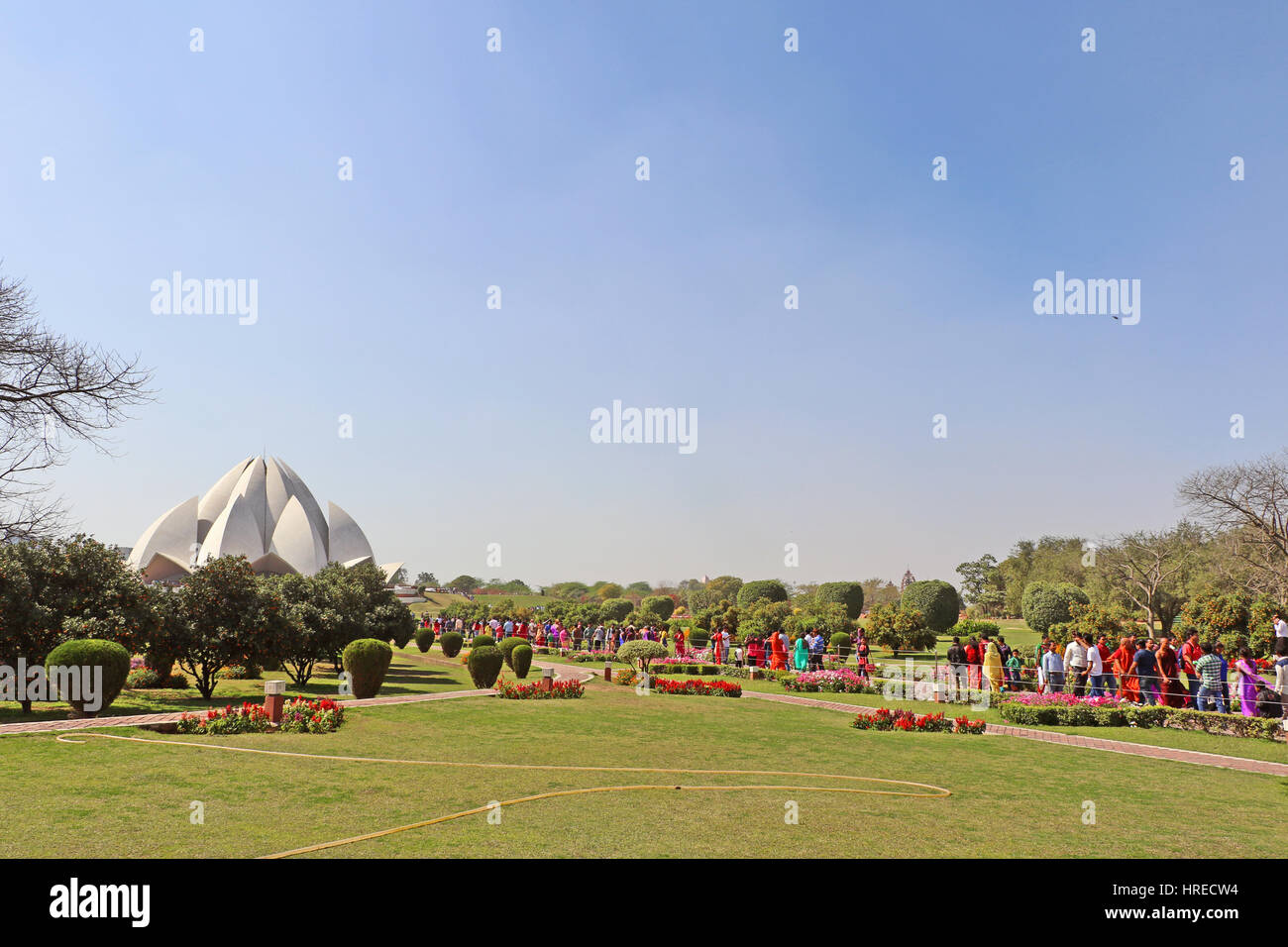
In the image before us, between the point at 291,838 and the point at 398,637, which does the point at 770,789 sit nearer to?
the point at 291,838

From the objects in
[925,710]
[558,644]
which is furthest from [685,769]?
[558,644]

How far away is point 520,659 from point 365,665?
20.6 ft

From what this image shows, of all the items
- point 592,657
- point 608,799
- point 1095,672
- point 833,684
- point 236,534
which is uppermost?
point 236,534

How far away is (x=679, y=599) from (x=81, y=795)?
91927mm

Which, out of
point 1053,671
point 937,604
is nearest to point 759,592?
point 937,604

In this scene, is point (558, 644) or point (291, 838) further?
point (558, 644)

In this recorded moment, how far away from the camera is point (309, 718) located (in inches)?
443

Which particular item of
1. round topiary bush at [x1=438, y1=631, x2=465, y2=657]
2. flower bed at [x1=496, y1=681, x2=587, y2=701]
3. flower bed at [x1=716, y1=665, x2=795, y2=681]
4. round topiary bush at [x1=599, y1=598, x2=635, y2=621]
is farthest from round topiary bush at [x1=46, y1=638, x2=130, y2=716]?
round topiary bush at [x1=599, y1=598, x2=635, y2=621]

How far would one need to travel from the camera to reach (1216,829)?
665 cm

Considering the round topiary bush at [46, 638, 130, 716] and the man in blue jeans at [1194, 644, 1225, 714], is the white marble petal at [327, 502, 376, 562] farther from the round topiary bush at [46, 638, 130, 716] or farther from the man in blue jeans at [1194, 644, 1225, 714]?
the man in blue jeans at [1194, 644, 1225, 714]

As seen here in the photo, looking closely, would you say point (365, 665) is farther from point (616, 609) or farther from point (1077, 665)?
point (616, 609)

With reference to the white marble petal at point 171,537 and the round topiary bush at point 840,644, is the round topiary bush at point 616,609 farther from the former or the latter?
the white marble petal at point 171,537

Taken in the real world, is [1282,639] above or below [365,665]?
above
